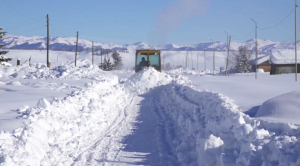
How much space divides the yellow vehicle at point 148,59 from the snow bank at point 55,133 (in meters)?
19.5

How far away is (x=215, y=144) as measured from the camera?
7.02 metres

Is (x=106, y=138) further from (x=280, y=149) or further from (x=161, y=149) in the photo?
(x=280, y=149)

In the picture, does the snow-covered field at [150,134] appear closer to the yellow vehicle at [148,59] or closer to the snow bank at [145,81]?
the snow bank at [145,81]

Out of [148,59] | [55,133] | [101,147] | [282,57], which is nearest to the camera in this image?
[55,133]

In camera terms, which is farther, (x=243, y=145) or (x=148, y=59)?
(x=148, y=59)

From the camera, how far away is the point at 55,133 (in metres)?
9.00

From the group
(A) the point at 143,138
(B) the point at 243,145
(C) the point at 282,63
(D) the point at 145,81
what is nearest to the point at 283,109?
(B) the point at 243,145

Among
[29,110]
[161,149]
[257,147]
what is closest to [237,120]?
[257,147]

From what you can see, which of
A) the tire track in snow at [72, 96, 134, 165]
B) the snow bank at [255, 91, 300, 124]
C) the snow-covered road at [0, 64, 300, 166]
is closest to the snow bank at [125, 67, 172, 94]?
the snow-covered road at [0, 64, 300, 166]

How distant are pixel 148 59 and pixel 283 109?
997 inches

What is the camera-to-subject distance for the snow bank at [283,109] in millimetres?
8478

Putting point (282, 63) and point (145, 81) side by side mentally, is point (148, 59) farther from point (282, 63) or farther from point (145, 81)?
point (282, 63)

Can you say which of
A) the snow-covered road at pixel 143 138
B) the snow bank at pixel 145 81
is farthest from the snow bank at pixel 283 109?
the snow bank at pixel 145 81

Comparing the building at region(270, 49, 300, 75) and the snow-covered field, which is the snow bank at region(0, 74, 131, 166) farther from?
the building at region(270, 49, 300, 75)
